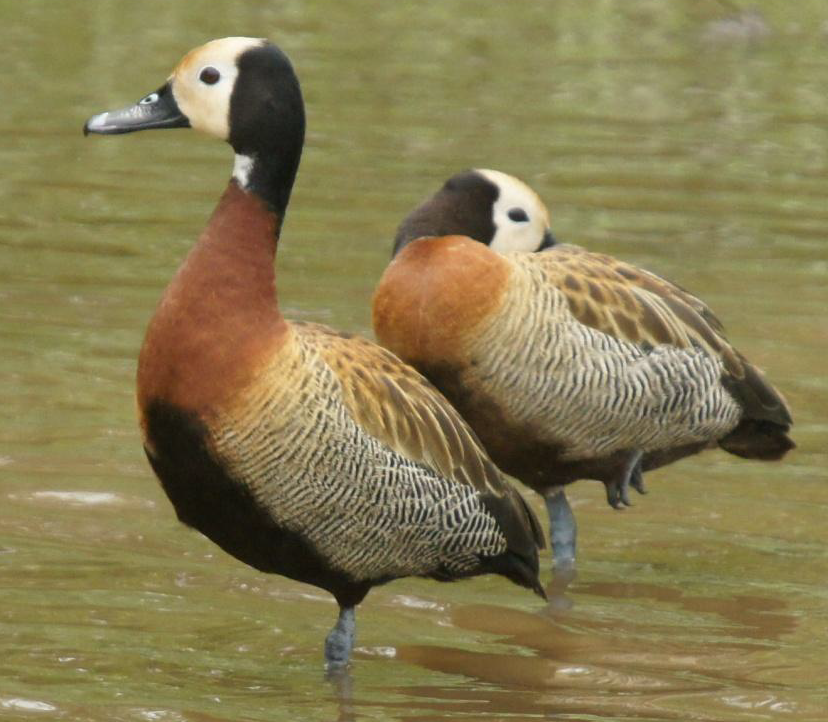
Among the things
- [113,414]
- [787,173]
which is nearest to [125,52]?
[787,173]

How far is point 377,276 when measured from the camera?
1214 centimetres

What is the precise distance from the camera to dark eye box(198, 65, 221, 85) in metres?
6.59

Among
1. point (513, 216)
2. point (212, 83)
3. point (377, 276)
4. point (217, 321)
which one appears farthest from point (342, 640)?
point (377, 276)

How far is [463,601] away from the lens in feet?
26.1

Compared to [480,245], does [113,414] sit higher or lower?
lower

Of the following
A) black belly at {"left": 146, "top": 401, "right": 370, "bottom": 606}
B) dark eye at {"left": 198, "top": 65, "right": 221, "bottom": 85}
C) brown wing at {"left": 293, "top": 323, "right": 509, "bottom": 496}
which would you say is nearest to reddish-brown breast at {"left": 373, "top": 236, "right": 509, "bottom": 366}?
brown wing at {"left": 293, "top": 323, "right": 509, "bottom": 496}

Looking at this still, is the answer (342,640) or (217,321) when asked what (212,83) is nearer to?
(217,321)

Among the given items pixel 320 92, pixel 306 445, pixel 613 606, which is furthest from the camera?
pixel 320 92

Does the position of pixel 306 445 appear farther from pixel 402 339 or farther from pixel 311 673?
pixel 402 339

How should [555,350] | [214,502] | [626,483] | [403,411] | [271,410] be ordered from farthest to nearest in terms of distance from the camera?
[626,483] < [555,350] < [403,411] < [214,502] < [271,410]

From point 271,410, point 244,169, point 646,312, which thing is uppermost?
point 244,169

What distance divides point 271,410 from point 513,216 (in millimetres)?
2503

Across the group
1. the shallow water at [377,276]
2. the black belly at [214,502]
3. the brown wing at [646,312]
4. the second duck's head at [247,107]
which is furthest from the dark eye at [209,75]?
the brown wing at [646,312]

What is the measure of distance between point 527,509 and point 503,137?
29.9ft
